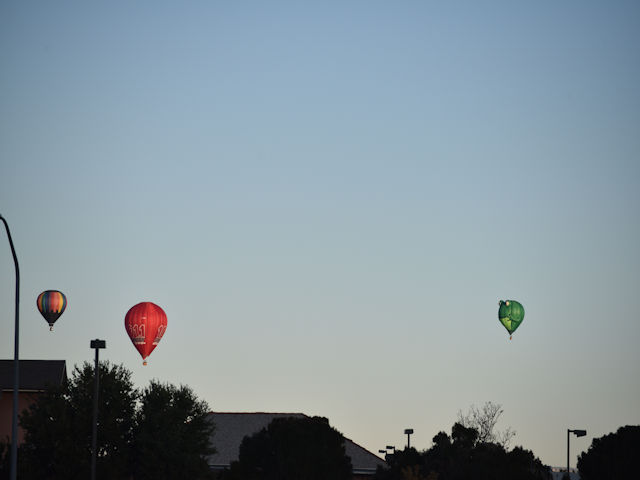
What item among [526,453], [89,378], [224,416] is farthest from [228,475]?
[224,416]

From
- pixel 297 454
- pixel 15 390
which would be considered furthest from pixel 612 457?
pixel 15 390

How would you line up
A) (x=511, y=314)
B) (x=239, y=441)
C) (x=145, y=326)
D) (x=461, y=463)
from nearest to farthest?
(x=145, y=326) < (x=461, y=463) < (x=511, y=314) < (x=239, y=441)

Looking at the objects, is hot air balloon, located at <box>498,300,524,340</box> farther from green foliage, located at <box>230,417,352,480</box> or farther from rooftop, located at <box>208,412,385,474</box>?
rooftop, located at <box>208,412,385,474</box>

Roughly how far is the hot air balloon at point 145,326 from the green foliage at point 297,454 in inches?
428

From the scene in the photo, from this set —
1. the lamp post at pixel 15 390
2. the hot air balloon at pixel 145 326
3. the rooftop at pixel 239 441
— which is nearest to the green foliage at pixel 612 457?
the rooftop at pixel 239 441

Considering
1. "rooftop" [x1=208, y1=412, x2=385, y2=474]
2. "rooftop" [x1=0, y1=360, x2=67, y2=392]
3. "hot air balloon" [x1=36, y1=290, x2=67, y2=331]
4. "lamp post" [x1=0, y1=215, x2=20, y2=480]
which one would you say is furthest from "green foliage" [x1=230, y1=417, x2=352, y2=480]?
"lamp post" [x1=0, y1=215, x2=20, y2=480]

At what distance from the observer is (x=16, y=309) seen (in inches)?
1628

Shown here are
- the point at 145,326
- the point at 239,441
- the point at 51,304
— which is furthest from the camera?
the point at 239,441

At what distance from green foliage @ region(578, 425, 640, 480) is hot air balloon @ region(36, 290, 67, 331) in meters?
41.0

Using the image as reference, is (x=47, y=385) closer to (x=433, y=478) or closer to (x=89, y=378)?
(x=89, y=378)

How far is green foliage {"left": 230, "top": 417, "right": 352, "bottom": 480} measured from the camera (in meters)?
79.0

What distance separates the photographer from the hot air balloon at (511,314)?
83.7m

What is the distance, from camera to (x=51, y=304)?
262ft

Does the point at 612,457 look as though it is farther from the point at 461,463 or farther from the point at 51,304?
the point at 51,304
